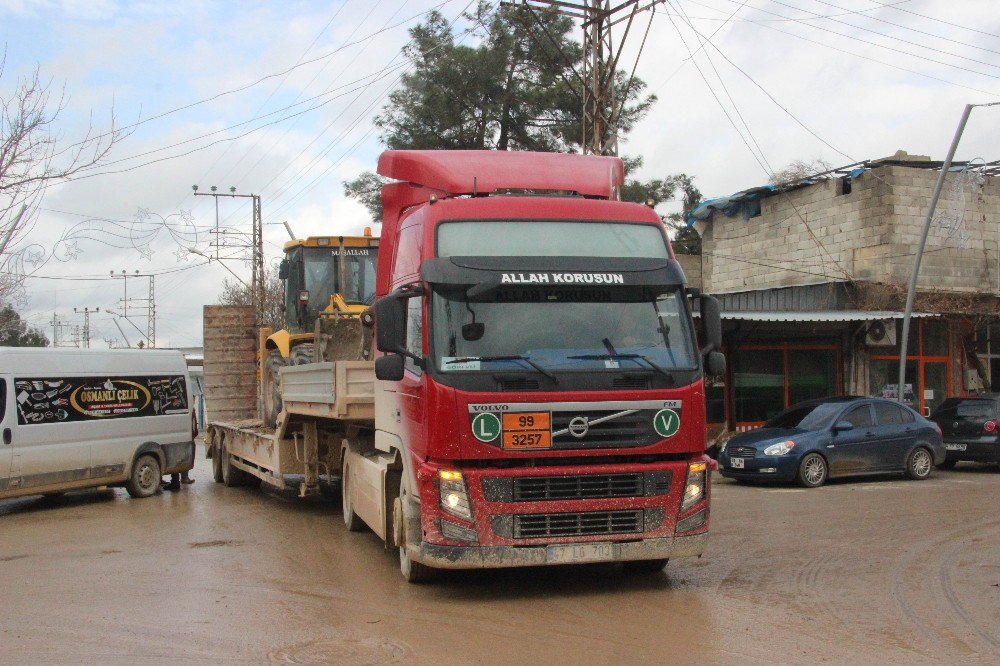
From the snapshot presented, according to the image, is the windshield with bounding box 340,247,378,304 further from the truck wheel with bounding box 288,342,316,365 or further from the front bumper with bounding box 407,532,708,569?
the front bumper with bounding box 407,532,708,569

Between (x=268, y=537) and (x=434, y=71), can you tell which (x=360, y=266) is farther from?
(x=434, y=71)

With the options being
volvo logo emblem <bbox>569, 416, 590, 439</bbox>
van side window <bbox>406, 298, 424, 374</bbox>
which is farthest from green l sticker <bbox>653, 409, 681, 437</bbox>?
van side window <bbox>406, 298, 424, 374</bbox>

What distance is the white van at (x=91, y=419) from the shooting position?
1362cm

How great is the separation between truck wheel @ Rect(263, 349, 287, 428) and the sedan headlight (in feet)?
25.4

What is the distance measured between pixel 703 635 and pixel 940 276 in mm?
22353

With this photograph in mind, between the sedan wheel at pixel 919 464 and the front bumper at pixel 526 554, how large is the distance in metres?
10.7

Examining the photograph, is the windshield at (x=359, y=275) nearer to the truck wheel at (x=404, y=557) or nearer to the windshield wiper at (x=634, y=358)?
the truck wheel at (x=404, y=557)

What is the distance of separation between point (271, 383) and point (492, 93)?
54.1 feet

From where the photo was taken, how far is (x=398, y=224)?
952cm

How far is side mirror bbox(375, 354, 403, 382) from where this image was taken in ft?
25.2

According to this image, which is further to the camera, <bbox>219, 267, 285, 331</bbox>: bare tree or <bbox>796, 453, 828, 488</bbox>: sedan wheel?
<bbox>219, 267, 285, 331</bbox>: bare tree

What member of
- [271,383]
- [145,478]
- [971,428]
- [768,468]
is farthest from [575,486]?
[971,428]

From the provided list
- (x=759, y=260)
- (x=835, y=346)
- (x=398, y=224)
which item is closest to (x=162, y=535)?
(x=398, y=224)

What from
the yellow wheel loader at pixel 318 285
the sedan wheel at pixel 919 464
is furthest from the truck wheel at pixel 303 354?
the sedan wheel at pixel 919 464
